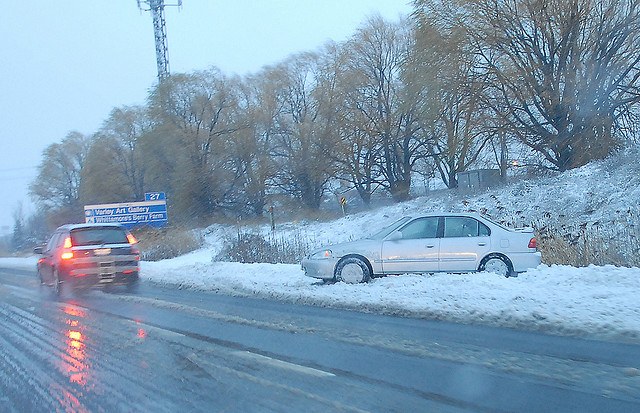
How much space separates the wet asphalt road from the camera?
247 inches

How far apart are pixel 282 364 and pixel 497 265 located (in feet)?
24.5

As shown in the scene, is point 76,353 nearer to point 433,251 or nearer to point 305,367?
point 305,367

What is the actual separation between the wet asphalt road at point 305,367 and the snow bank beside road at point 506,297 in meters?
0.63

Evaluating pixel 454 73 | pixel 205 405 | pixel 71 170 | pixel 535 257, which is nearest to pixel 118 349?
pixel 205 405

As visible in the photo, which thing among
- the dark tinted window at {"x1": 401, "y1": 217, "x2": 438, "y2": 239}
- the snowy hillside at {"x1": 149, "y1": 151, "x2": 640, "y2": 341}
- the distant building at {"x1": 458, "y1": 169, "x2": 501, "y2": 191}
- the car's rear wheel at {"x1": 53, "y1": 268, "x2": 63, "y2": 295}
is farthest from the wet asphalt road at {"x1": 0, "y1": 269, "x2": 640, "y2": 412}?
the distant building at {"x1": 458, "y1": 169, "x2": 501, "y2": 191}

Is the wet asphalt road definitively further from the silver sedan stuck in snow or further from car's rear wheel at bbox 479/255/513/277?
car's rear wheel at bbox 479/255/513/277

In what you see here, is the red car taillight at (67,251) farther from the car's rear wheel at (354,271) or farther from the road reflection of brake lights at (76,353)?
the car's rear wheel at (354,271)

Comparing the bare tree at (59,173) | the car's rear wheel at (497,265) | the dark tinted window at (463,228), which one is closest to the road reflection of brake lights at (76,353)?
the dark tinted window at (463,228)

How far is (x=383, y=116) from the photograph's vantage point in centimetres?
4225

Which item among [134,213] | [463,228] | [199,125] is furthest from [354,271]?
[199,125]

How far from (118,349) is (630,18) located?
84.4 ft

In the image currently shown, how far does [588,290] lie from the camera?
1116 cm

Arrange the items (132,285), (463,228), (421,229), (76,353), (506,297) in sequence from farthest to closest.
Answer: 1. (132,285)
2. (421,229)
3. (463,228)
4. (506,297)
5. (76,353)

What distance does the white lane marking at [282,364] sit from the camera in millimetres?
7355
